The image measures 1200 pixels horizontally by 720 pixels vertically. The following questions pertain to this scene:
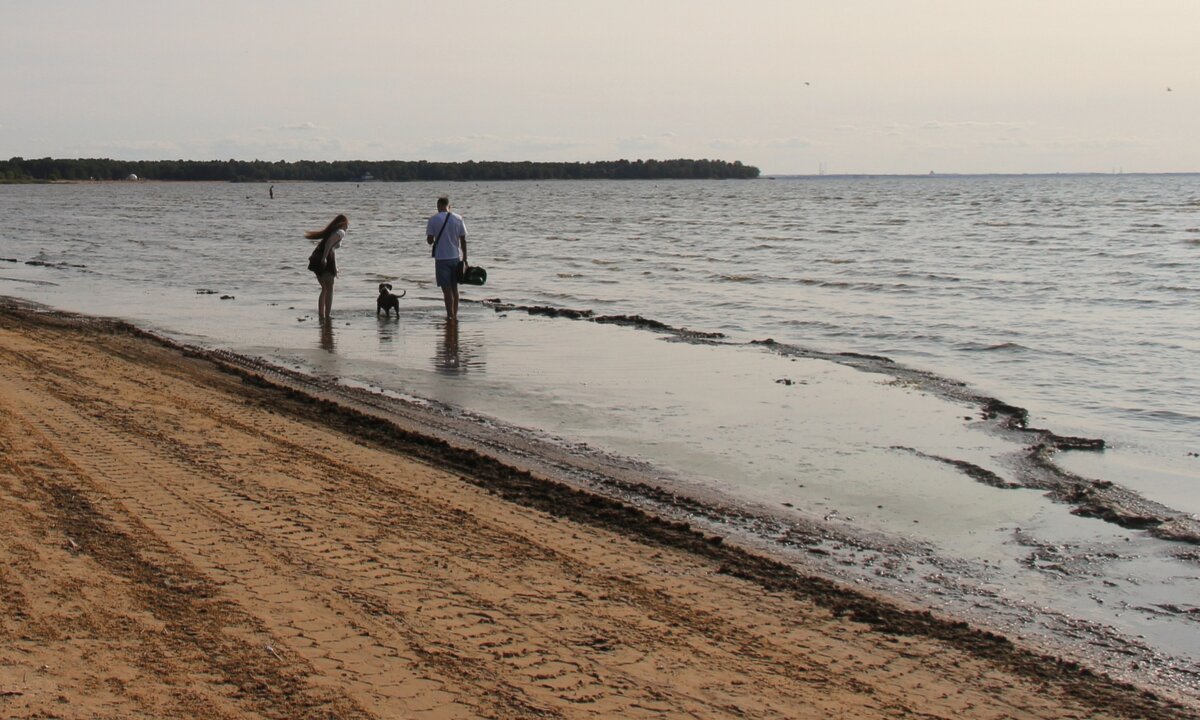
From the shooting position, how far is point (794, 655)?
4.84 metres

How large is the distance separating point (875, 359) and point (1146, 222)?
133 feet

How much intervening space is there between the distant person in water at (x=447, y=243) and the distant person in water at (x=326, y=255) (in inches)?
46.8

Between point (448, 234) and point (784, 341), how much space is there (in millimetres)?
4740

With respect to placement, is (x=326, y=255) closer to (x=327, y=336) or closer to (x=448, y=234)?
(x=327, y=336)

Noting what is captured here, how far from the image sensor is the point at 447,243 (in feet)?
52.5

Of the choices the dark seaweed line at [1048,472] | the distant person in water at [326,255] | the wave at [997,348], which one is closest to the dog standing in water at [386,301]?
the distant person in water at [326,255]

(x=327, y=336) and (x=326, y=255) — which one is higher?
(x=326, y=255)

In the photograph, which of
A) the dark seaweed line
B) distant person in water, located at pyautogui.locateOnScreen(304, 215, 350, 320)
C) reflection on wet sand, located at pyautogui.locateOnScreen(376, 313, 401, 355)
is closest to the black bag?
reflection on wet sand, located at pyautogui.locateOnScreen(376, 313, 401, 355)

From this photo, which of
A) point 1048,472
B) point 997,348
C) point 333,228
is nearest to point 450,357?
point 333,228

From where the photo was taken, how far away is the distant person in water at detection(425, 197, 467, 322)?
15.9 m

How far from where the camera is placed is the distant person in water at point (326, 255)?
15.7 meters

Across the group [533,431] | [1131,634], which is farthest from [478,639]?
[533,431]

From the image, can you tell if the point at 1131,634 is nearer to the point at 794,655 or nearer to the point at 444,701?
the point at 794,655

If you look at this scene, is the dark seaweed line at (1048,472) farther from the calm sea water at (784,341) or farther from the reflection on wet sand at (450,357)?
the reflection on wet sand at (450,357)
